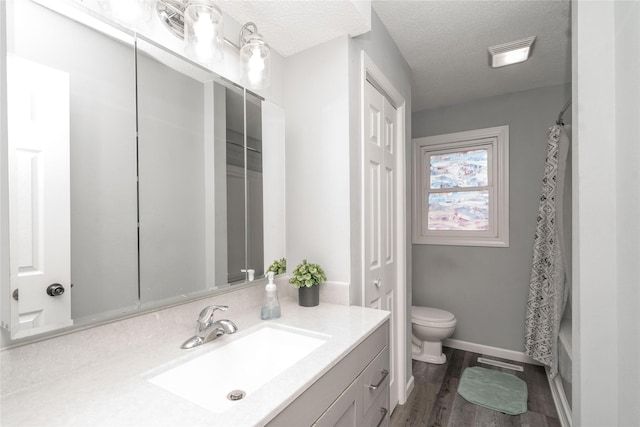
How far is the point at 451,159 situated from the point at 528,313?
5.29 ft

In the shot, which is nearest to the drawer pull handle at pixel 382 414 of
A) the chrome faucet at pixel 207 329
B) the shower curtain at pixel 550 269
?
the chrome faucet at pixel 207 329

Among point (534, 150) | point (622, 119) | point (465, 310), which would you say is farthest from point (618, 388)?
point (534, 150)

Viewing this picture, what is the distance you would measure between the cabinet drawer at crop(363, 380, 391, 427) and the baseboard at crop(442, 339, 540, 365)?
6.62 ft

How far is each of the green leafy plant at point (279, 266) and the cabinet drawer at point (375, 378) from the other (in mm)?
640

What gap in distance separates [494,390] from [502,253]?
1218 millimetres

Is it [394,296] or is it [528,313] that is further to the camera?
[528,313]

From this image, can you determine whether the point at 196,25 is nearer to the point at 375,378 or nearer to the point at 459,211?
the point at 375,378

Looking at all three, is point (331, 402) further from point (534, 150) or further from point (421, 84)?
point (534, 150)

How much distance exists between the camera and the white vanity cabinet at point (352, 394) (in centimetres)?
76

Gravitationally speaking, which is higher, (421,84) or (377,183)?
(421,84)

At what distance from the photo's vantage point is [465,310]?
3.02 metres

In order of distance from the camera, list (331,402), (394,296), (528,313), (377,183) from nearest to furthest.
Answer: (331,402) < (377,183) < (394,296) < (528,313)

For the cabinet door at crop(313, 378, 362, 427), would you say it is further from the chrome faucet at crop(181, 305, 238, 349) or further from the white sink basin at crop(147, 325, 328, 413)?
the chrome faucet at crop(181, 305, 238, 349)

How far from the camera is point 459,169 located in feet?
10.3
